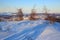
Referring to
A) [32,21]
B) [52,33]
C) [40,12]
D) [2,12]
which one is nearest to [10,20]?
[2,12]

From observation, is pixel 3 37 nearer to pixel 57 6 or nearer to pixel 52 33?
pixel 52 33

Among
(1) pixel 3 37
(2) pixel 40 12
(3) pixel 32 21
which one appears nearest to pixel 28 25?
(3) pixel 32 21

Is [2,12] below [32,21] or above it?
above

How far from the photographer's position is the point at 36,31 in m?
1.21

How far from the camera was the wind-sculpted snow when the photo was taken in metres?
1.18

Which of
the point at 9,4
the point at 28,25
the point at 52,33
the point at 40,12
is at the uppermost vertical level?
the point at 9,4

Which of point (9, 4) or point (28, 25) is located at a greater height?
point (9, 4)

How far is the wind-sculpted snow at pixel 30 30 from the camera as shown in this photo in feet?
3.87

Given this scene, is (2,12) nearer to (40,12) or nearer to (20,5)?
(20,5)

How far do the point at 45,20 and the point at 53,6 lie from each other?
0.18 m

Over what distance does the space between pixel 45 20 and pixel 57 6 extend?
0.21 meters

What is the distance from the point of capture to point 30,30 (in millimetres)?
1209

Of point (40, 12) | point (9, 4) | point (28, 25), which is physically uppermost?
point (9, 4)

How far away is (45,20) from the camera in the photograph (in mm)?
1229
